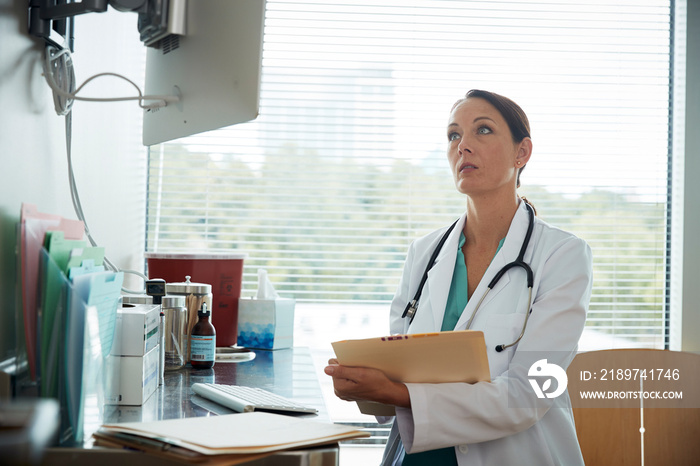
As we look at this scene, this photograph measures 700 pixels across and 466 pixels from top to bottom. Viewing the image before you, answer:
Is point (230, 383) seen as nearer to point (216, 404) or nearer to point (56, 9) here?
point (216, 404)

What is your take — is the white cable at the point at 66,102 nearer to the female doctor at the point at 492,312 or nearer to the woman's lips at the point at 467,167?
the female doctor at the point at 492,312

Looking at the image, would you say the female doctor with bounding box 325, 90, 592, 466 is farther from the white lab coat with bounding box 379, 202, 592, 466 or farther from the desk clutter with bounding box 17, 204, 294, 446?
the desk clutter with bounding box 17, 204, 294, 446

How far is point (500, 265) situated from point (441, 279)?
18cm

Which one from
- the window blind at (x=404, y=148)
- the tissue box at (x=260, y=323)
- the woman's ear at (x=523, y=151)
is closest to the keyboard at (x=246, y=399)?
the tissue box at (x=260, y=323)

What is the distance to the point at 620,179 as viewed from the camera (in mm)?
2666

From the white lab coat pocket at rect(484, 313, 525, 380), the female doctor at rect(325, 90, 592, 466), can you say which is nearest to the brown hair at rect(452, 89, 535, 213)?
the female doctor at rect(325, 90, 592, 466)

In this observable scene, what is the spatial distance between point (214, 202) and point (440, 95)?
1082 millimetres

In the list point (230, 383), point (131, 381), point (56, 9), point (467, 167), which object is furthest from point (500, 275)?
point (56, 9)

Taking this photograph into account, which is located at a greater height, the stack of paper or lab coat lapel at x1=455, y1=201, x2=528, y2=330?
lab coat lapel at x1=455, y1=201, x2=528, y2=330

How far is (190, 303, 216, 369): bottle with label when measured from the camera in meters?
1.56

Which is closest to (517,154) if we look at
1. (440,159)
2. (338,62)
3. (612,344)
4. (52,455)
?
(440,159)

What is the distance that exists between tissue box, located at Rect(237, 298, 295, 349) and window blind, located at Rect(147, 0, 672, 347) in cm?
47

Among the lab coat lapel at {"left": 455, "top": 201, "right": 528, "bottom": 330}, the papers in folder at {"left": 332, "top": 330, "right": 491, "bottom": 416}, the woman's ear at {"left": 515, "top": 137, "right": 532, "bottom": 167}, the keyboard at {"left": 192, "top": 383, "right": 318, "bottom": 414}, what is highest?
the woman's ear at {"left": 515, "top": 137, "right": 532, "bottom": 167}

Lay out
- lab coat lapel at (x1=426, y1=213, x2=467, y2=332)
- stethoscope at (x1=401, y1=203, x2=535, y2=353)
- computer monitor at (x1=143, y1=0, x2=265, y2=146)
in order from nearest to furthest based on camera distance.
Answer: computer monitor at (x1=143, y1=0, x2=265, y2=146), stethoscope at (x1=401, y1=203, x2=535, y2=353), lab coat lapel at (x1=426, y1=213, x2=467, y2=332)
